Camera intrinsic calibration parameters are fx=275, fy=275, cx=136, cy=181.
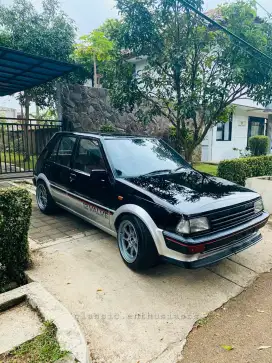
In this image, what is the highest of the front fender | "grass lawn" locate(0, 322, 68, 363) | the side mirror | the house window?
the house window

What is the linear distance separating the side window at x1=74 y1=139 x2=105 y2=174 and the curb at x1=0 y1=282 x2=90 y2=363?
1.83 m

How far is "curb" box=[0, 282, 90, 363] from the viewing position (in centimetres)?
204

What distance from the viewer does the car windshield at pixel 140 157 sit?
3.84 m

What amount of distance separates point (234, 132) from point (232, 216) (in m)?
13.5

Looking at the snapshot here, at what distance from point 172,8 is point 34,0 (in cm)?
728

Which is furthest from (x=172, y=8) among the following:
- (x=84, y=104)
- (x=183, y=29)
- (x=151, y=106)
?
(x=84, y=104)

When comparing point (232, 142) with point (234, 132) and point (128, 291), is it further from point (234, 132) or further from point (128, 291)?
point (128, 291)

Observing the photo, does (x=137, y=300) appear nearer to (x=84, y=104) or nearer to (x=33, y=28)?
(x=84, y=104)

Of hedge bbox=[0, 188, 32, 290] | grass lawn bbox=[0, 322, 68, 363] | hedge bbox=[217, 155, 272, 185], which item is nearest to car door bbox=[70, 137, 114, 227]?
hedge bbox=[0, 188, 32, 290]

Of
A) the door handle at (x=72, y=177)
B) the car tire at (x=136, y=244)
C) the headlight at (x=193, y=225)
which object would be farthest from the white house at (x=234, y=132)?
the headlight at (x=193, y=225)

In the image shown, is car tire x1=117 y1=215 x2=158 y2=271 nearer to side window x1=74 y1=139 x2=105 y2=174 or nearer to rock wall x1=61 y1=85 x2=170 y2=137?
side window x1=74 y1=139 x2=105 y2=174

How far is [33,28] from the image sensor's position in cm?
1028

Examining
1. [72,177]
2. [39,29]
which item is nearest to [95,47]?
[39,29]

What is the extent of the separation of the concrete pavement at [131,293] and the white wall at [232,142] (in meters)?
10.0
